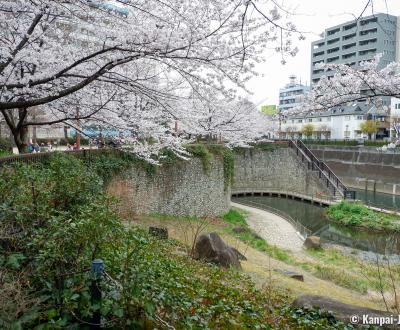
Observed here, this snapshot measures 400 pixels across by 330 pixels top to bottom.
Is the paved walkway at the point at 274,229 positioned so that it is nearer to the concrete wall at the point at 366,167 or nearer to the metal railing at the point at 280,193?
the metal railing at the point at 280,193

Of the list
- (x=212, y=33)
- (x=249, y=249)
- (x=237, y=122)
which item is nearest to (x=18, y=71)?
(x=212, y=33)

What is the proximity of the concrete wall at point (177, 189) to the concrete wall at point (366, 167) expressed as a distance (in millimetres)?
18910

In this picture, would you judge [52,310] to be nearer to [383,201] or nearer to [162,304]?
[162,304]

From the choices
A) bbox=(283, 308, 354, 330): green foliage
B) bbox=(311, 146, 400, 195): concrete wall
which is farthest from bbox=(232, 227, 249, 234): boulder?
bbox=(311, 146, 400, 195): concrete wall

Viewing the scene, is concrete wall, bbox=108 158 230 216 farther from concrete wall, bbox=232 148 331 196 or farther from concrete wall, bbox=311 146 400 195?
concrete wall, bbox=311 146 400 195

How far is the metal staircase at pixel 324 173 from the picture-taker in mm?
27353

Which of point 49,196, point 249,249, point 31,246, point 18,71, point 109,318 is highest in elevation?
point 18,71

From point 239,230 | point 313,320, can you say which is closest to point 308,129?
point 239,230

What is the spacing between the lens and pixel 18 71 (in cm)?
761

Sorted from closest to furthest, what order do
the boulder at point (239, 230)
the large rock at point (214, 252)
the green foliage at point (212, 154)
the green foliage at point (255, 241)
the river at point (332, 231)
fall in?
the large rock at point (214, 252) → the green foliage at point (255, 241) → the boulder at point (239, 230) → the river at point (332, 231) → the green foliage at point (212, 154)

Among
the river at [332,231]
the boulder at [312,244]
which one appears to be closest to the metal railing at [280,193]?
the river at [332,231]

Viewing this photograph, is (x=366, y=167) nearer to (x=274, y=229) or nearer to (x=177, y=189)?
(x=274, y=229)

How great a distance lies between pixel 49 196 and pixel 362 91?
18.5 ft

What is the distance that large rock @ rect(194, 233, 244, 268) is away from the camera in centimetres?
861
